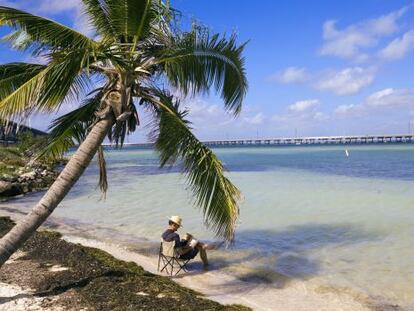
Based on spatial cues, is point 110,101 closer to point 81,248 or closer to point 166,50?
point 166,50

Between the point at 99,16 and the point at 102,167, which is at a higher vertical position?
the point at 99,16

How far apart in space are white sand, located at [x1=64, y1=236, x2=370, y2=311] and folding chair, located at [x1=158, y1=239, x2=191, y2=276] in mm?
219

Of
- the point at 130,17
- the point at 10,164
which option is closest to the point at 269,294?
the point at 130,17

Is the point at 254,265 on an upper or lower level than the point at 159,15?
lower

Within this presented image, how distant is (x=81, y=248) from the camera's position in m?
10.1

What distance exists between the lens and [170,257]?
9180mm

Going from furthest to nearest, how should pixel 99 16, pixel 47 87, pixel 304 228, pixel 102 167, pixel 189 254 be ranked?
pixel 304 228, pixel 189 254, pixel 102 167, pixel 99 16, pixel 47 87

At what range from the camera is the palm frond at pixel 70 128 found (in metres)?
6.81

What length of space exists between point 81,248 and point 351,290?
5541 millimetres

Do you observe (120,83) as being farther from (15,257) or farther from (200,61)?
(15,257)

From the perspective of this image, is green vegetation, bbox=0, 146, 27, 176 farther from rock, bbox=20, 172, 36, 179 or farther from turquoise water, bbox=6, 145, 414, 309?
turquoise water, bbox=6, 145, 414, 309

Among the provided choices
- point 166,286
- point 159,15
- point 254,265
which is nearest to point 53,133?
point 159,15

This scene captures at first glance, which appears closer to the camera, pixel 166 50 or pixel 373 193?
pixel 166 50

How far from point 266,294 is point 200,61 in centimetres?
422
